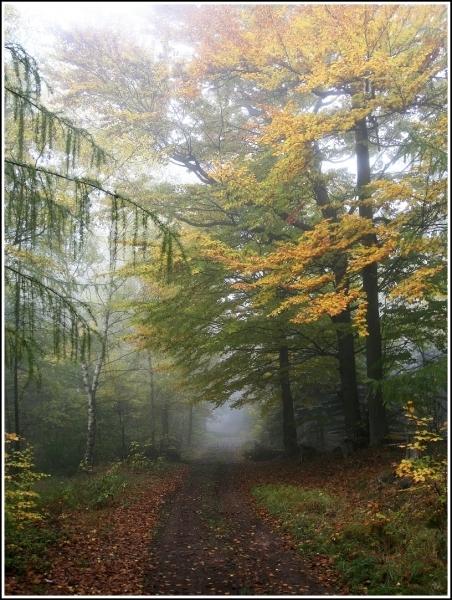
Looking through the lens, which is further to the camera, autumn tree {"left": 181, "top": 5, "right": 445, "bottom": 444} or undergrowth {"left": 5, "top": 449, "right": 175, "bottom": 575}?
autumn tree {"left": 181, "top": 5, "right": 445, "bottom": 444}

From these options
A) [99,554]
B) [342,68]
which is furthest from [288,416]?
[342,68]

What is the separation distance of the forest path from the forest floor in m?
0.02

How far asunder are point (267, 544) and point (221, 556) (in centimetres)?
107

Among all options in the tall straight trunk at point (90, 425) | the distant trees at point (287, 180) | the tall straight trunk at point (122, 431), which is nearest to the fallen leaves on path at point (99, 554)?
the distant trees at point (287, 180)

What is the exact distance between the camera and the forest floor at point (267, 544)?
5750 millimetres

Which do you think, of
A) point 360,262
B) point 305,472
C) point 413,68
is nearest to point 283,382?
point 305,472

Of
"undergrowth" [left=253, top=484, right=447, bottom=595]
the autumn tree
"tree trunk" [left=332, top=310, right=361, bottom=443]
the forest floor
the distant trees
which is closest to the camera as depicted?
"undergrowth" [left=253, top=484, right=447, bottom=595]

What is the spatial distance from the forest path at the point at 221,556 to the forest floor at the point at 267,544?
19 millimetres

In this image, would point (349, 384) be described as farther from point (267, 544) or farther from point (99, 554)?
point (99, 554)

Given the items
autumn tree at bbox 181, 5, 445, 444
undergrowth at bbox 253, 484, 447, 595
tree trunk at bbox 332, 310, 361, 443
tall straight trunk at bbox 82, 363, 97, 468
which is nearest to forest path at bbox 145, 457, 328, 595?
undergrowth at bbox 253, 484, 447, 595

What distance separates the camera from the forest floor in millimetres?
5750

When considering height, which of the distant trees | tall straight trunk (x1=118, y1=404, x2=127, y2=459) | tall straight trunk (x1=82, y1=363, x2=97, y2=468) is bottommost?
tall straight trunk (x1=118, y1=404, x2=127, y2=459)

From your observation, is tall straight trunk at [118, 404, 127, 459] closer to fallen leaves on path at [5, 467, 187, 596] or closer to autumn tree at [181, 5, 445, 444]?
fallen leaves on path at [5, 467, 187, 596]

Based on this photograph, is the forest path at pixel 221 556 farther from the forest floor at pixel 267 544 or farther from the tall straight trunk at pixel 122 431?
the tall straight trunk at pixel 122 431
